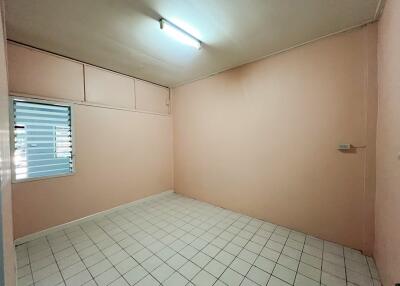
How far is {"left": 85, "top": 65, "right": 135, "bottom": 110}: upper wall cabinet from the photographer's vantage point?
273 centimetres

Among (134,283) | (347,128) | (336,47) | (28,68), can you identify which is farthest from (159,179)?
(336,47)

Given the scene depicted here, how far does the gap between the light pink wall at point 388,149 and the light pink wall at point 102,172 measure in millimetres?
3472

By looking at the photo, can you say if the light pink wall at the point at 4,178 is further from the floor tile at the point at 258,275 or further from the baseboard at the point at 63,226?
the floor tile at the point at 258,275

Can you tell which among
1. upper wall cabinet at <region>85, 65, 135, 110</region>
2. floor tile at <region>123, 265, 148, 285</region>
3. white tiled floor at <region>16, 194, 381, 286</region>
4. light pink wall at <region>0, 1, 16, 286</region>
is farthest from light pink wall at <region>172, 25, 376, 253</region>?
light pink wall at <region>0, 1, 16, 286</region>

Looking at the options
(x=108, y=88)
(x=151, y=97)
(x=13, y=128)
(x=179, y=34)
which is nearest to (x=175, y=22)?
(x=179, y=34)

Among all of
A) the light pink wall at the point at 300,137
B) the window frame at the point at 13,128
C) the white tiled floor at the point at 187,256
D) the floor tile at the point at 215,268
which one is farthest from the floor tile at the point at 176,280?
the window frame at the point at 13,128

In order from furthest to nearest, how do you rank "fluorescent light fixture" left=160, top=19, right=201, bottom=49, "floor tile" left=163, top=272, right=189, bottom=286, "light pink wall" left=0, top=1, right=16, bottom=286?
1. "fluorescent light fixture" left=160, top=19, right=201, bottom=49
2. "floor tile" left=163, top=272, right=189, bottom=286
3. "light pink wall" left=0, top=1, right=16, bottom=286

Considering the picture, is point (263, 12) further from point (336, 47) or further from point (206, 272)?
point (206, 272)

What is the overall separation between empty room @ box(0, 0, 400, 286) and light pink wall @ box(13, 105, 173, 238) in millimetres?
22

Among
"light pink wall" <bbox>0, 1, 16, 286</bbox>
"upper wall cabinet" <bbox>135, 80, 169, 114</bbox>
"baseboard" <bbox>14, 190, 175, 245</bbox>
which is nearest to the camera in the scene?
"light pink wall" <bbox>0, 1, 16, 286</bbox>

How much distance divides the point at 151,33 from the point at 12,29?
1.53 metres

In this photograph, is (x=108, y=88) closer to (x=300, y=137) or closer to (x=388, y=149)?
(x=300, y=137)

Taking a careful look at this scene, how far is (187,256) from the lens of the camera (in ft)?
6.22

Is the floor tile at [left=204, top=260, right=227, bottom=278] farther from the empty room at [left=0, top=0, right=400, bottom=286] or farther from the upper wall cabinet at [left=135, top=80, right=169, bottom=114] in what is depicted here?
the upper wall cabinet at [left=135, top=80, right=169, bottom=114]
